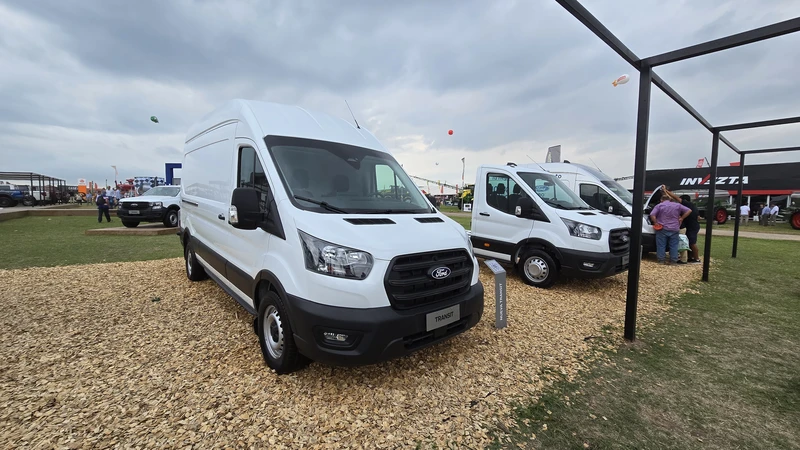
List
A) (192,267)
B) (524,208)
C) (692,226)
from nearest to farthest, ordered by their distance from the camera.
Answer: (192,267) < (524,208) < (692,226)

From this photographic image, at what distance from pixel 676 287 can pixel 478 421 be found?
19.0 ft

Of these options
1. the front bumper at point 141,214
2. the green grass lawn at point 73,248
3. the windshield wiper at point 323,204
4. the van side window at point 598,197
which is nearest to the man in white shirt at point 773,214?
the van side window at point 598,197

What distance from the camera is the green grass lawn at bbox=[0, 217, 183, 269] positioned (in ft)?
24.0

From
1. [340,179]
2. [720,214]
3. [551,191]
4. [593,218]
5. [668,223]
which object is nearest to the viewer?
[340,179]

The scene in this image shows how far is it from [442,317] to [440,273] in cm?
36

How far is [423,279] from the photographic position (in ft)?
8.80

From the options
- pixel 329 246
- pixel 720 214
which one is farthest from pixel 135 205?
pixel 720 214

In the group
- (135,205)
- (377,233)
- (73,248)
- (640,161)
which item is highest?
(640,161)

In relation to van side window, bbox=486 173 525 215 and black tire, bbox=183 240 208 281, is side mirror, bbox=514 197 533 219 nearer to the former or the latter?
van side window, bbox=486 173 525 215

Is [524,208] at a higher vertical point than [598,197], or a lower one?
lower

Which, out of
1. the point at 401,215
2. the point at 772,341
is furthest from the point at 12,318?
the point at 772,341

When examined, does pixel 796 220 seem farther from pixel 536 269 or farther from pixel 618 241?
pixel 536 269

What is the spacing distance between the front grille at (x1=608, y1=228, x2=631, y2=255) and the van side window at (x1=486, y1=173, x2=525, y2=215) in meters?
1.53

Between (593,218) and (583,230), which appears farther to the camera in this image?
(593,218)
